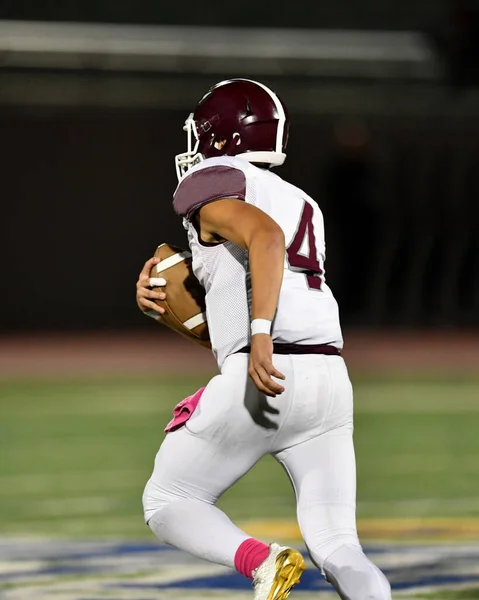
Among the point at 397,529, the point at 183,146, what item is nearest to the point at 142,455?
the point at 397,529

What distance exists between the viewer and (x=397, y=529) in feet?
21.1

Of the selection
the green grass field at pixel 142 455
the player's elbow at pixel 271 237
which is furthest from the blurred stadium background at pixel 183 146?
the player's elbow at pixel 271 237

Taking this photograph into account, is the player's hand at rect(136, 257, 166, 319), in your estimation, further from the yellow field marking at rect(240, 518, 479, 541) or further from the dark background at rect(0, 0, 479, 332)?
the dark background at rect(0, 0, 479, 332)

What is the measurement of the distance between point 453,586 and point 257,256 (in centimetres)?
197

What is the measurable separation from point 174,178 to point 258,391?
16066 millimetres

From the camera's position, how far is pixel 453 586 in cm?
513

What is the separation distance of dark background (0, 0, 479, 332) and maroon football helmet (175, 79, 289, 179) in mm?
14892

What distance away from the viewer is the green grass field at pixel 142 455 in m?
7.01

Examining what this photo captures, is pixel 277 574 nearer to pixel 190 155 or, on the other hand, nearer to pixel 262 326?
pixel 262 326

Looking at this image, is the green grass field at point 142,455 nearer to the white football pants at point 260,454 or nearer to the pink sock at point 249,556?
the white football pants at point 260,454

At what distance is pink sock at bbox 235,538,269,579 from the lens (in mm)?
3763

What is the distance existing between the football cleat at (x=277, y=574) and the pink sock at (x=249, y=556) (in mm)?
30

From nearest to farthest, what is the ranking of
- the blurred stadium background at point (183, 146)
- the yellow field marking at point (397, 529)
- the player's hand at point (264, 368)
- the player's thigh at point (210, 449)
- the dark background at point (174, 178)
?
the player's hand at point (264, 368)
the player's thigh at point (210, 449)
the yellow field marking at point (397, 529)
the blurred stadium background at point (183, 146)
the dark background at point (174, 178)

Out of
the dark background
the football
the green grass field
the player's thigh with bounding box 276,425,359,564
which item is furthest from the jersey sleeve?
the dark background
